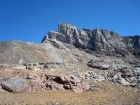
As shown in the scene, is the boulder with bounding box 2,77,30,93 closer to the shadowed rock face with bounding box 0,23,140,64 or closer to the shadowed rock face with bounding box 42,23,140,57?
the shadowed rock face with bounding box 0,23,140,64

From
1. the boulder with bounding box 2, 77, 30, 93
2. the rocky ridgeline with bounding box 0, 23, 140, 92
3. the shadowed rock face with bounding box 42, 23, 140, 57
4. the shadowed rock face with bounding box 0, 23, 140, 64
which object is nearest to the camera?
the boulder with bounding box 2, 77, 30, 93

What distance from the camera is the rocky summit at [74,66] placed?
1564 cm

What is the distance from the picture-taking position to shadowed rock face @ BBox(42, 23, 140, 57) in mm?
74000

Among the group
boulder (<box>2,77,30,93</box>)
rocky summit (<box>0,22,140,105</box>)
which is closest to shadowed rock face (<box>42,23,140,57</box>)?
rocky summit (<box>0,22,140,105</box>)

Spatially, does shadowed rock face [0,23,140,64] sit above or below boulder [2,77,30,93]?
above

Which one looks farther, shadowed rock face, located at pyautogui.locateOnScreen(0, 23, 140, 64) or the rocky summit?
shadowed rock face, located at pyautogui.locateOnScreen(0, 23, 140, 64)

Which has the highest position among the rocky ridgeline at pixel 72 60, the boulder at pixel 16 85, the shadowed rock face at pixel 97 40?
the shadowed rock face at pixel 97 40

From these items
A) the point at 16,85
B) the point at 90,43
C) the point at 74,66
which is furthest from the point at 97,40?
the point at 16,85

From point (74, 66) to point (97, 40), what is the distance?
154 feet

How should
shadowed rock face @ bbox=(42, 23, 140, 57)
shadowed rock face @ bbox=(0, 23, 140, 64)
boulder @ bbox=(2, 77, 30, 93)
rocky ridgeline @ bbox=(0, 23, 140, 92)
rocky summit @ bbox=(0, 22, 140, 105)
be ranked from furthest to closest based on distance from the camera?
shadowed rock face @ bbox=(42, 23, 140, 57)
shadowed rock face @ bbox=(0, 23, 140, 64)
rocky ridgeline @ bbox=(0, 23, 140, 92)
rocky summit @ bbox=(0, 22, 140, 105)
boulder @ bbox=(2, 77, 30, 93)

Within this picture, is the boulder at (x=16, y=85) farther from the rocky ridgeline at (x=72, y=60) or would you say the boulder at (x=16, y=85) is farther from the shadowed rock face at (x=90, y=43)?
the shadowed rock face at (x=90, y=43)

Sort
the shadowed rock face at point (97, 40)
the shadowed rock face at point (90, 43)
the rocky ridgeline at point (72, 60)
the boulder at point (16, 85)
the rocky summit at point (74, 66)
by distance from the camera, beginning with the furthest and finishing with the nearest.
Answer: the shadowed rock face at point (97, 40) < the shadowed rock face at point (90, 43) < the rocky ridgeline at point (72, 60) < the rocky summit at point (74, 66) < the boulder at point (16, 85)

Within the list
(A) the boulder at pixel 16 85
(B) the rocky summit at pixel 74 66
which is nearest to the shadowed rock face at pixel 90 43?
(B) the rocky summit at pixel 74 66

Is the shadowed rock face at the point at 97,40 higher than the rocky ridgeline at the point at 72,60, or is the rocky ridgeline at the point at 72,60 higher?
the shadowed rock face at the point at 97,40
